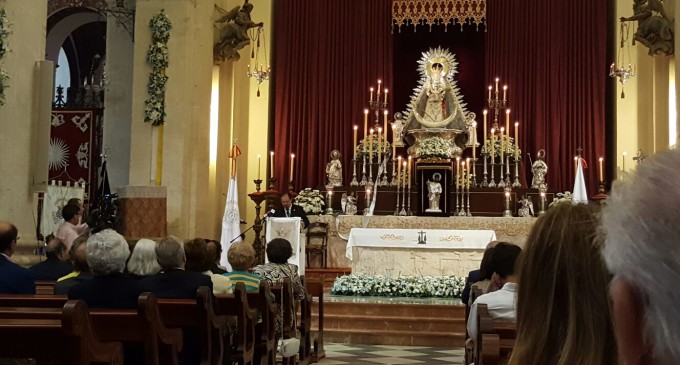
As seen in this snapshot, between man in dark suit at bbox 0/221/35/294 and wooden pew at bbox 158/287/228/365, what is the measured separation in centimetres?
105

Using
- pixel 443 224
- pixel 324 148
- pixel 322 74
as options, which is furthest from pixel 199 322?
pixel 322 74

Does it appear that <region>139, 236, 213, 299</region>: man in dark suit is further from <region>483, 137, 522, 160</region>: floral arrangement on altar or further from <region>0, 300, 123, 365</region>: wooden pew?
<region>483, 137, 522, 160</region>: floral arrangement on altar

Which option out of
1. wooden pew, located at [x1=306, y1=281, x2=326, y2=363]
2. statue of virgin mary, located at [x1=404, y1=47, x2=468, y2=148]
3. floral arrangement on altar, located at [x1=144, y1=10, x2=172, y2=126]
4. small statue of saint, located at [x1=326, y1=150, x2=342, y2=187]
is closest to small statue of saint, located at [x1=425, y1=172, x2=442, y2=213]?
statue of virgin mary, located at [x1=404, y1=47, x2=468, y2=148]

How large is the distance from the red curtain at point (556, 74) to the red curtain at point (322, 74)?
215cm

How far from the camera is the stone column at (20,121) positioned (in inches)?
275

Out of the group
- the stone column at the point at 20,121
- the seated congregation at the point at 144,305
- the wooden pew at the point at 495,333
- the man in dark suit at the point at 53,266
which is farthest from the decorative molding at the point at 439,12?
the wooden pew at the point at 495,333

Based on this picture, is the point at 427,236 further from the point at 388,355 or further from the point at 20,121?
the point at 20,121

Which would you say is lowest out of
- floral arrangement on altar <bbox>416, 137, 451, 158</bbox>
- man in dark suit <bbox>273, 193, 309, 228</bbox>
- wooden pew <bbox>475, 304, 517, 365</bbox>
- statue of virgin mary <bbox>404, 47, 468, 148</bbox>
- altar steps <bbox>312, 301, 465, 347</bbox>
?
altar steps <bbox>312, 301, 465, 347</bbox>

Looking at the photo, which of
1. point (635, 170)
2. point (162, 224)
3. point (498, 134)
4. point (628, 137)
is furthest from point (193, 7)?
point (635, 170)

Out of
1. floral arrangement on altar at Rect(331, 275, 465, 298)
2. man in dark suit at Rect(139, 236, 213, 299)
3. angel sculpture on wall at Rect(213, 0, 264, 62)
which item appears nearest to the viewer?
man in dark suit at Rect(139, 236, 213, 299)

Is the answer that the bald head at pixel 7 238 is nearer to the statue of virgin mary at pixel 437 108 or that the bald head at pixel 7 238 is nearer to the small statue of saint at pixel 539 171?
the statue of virgin mary at pixel 437 108

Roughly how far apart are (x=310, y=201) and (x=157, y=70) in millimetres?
3212

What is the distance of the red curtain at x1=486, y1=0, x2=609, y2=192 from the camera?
46.7 ft

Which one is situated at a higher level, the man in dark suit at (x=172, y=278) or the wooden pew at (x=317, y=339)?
the man in dark suit at (x=172, y=278)
